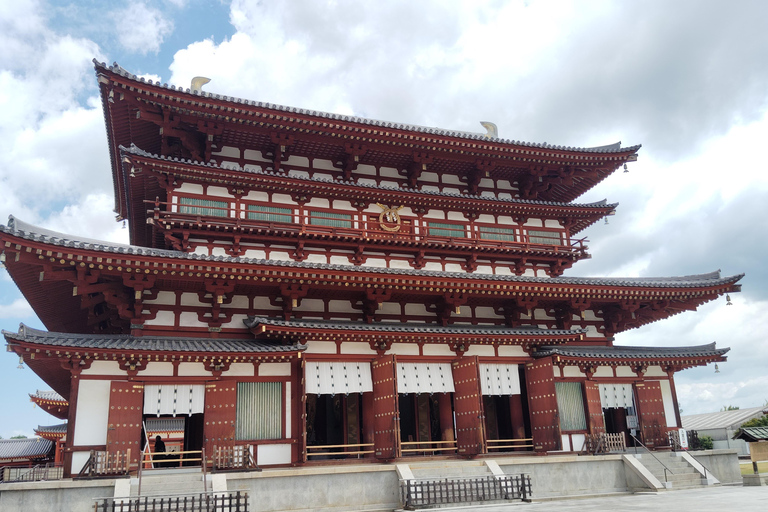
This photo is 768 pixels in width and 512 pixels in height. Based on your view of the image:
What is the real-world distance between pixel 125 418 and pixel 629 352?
18871 mm

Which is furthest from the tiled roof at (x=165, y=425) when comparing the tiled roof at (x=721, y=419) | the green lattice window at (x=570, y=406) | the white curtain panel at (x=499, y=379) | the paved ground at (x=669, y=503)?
the tiled roof at (x=721, y=419)

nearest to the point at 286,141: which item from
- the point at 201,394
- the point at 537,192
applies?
the point at 201,394

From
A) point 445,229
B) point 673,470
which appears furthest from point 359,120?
point 673,470

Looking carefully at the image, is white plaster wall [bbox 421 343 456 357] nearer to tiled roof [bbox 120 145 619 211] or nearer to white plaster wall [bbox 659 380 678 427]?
tiled roof [bbox 120 145 619 211]

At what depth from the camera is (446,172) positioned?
26.8m

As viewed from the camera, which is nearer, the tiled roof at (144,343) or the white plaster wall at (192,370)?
the tiled roof at (144,343)

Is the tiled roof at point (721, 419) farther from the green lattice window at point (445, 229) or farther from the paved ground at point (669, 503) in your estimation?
the green lattice window at point (445, 229)

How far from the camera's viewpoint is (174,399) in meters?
18.0

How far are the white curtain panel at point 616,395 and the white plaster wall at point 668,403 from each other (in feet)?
5.17

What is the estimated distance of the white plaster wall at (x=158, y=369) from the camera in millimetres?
17938

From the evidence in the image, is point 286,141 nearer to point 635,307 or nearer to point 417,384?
point 417,384

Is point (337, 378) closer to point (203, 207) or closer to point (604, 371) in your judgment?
point (203, 207)

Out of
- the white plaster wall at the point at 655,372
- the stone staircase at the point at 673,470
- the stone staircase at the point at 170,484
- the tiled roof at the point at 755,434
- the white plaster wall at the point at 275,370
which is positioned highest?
the white plaster wall at the point at 275,370

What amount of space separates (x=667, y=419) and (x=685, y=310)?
5029mm
